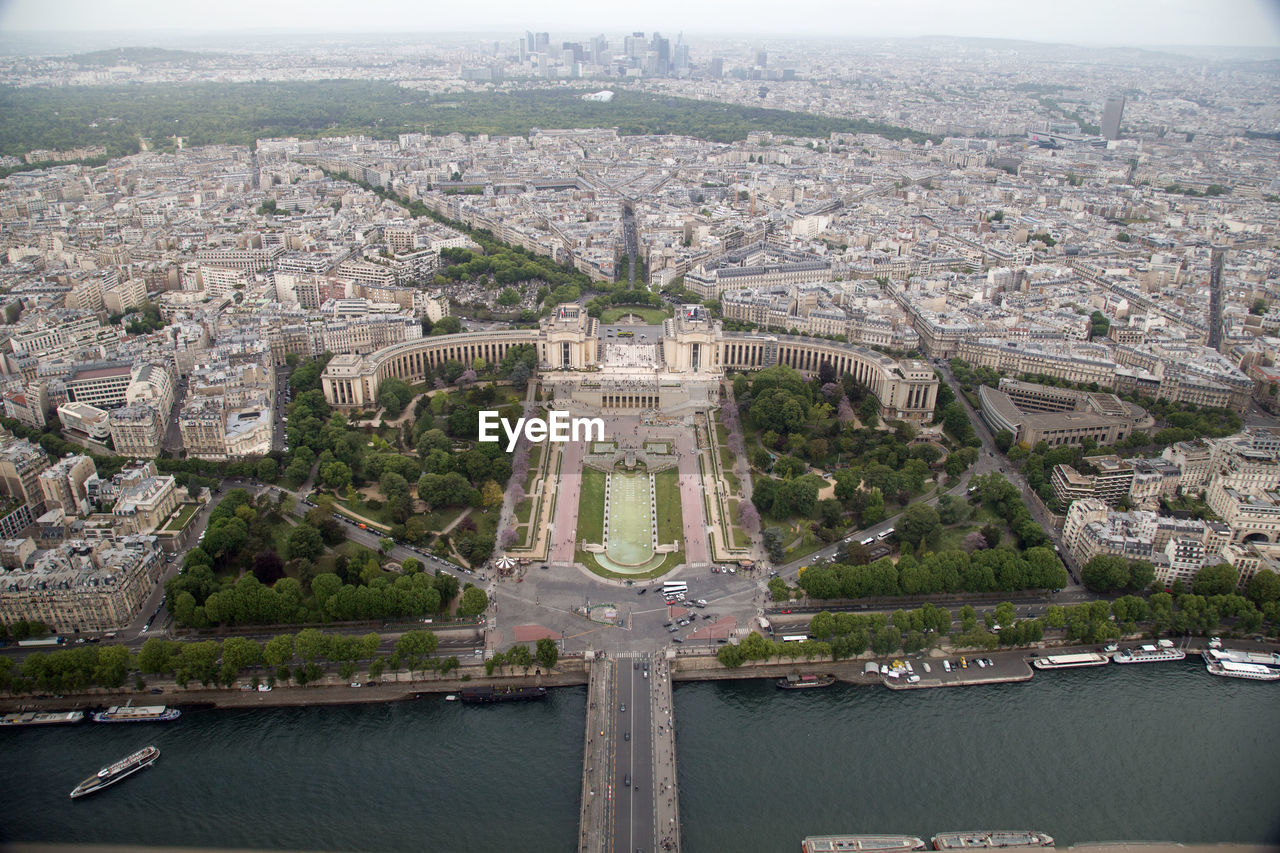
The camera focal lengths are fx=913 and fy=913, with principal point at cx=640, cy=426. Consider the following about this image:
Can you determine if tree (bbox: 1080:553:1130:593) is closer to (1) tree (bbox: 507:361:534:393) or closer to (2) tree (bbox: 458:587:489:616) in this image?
(2) tree (bbox: 458:587:489:616)

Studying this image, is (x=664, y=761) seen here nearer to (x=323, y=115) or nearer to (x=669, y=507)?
(x=669, y=507)

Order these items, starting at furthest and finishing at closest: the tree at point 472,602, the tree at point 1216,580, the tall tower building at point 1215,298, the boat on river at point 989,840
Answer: the tall tower building at point 1215,298 → the tree at point 1216,580 → the tree at point 472,602 → the boat on river at point 989,840

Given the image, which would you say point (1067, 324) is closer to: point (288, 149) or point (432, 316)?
point (432, 316)

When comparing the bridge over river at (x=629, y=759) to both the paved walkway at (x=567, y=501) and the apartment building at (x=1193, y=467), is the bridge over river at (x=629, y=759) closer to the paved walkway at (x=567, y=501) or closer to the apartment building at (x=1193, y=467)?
the paved walkway at (x=567, y=501)

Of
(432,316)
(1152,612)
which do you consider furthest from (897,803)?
(432,316)

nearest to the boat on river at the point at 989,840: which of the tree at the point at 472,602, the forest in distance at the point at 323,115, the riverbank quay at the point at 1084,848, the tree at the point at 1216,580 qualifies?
the riverbank quay at the point at 1084,848

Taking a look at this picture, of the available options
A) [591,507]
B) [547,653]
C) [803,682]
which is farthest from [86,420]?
[803,682]
